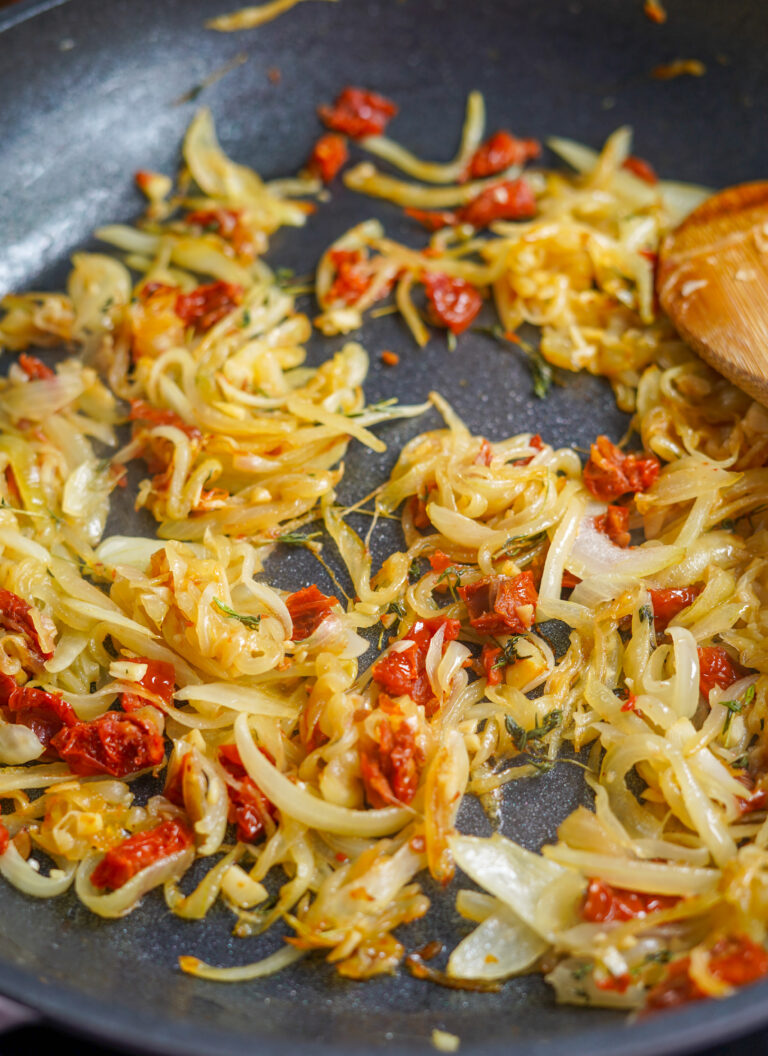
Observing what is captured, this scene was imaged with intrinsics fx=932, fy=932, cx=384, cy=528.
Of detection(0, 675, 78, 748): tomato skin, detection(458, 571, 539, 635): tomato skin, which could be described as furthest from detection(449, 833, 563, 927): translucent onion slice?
detection(0, 675, 78, 748): tomato skin

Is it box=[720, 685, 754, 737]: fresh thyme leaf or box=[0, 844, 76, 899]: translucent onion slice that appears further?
box=[720, 685, 754, 737]: fresh thyme leaf

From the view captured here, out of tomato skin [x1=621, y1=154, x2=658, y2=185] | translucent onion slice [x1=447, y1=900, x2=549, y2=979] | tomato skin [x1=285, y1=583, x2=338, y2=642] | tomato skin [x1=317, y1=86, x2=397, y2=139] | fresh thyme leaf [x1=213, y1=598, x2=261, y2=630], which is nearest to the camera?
translucent onion slice [x1=447, y1=900, x2=549, y2=979]

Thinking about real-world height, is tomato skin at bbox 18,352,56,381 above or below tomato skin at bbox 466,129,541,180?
above

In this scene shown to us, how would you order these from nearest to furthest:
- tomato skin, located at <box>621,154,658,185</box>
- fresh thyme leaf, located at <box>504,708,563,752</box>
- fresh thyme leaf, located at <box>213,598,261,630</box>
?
fresh thyme leaf, located at <box>504,708,563,752</box>, fresh thyme leaf, located at <box>213,598,261,630</box>, tomato skin, located at <box>621,154,658,185</box>

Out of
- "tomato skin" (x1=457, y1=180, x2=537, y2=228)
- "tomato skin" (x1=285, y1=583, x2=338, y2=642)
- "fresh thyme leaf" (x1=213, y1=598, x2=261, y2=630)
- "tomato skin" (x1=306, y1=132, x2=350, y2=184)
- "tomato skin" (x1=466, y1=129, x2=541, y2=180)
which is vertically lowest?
"tomato skin" (x1=285, y1=583, x2=338, y2=642)

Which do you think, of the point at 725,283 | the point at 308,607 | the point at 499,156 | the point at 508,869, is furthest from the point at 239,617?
the point at 499,156

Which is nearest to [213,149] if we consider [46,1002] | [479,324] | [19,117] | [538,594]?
[19,117]

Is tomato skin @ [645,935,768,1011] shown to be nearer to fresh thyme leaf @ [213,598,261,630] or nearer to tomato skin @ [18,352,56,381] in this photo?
fresh thyme leaf @ [213,598,261,630]
